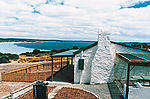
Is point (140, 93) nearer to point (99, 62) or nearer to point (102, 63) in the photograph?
point (102, 63)

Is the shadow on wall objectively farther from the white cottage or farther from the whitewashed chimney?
the whitewashed chimney

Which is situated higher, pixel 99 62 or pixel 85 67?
pixel 99 62

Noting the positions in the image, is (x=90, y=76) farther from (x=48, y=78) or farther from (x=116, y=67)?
(x=48, y=78)

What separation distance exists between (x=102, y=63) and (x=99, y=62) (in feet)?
0.87

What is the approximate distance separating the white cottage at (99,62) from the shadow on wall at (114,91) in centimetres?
57

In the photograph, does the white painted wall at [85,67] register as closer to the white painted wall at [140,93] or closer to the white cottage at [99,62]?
the white cottage at [99,62]

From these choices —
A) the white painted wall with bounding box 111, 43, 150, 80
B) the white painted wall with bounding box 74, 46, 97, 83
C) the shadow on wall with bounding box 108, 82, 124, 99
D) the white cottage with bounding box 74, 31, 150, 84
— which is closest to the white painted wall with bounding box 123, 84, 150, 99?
the shadow on wall with bounding box 108, 82, 124, 99

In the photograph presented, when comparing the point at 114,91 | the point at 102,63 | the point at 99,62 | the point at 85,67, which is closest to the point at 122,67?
the point at 102,63

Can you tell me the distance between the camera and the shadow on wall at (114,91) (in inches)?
311

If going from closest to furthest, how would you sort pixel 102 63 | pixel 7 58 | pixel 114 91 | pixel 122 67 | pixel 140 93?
1. pixel 140 93
2. pixel 114 91
3. pixel 102 63
4. pixel 122 67
5. pixel 7 58

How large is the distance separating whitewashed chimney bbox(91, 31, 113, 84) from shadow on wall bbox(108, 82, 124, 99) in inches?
30.4

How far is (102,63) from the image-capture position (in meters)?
10.4

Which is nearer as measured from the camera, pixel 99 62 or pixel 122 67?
pixel 99 62

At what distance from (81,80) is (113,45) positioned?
4.18 m
